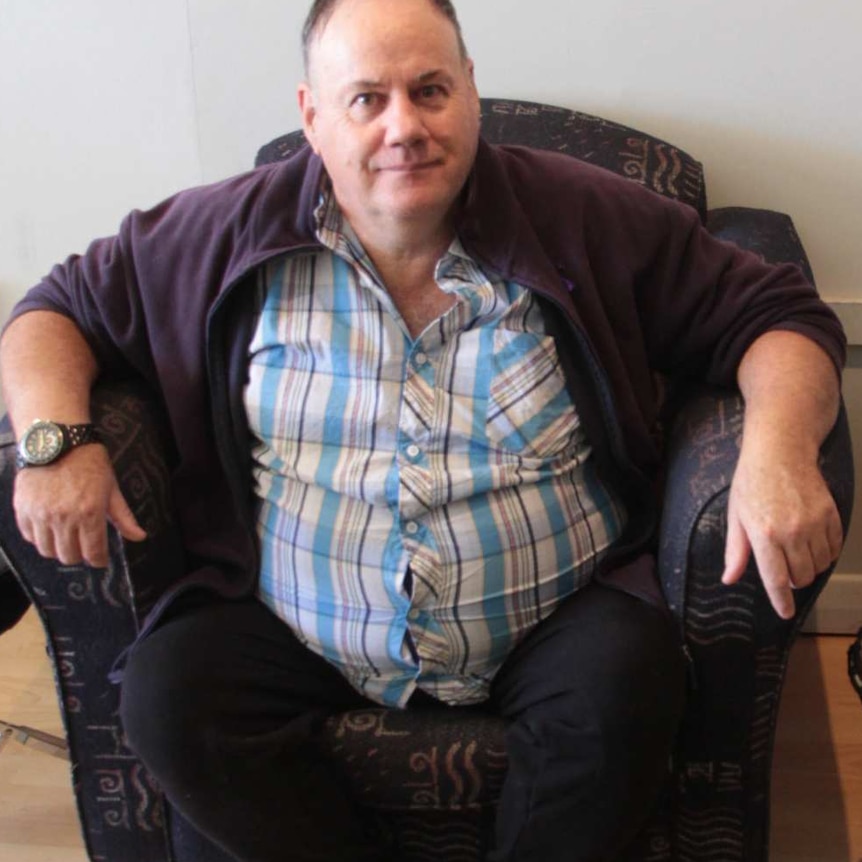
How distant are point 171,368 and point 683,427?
630 millimetres

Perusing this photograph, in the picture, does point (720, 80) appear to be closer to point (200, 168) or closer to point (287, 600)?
point (200, 168)

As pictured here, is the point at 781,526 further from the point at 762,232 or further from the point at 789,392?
the point at 762,232

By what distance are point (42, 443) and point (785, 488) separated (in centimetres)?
79

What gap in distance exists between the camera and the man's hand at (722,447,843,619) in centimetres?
108

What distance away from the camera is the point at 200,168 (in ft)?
6.08

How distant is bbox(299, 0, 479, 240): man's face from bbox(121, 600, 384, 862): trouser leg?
1.78 ft

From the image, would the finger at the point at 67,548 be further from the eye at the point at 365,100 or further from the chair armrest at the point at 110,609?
the eye at the point at 365,100

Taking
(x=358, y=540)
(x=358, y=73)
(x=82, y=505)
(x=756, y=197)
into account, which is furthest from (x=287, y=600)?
(x=756, y=197)

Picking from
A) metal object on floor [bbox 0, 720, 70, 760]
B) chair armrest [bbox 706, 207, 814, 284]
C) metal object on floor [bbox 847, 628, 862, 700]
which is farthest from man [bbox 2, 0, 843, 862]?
metal object on floor [bbox 0, 720, 70, 760]

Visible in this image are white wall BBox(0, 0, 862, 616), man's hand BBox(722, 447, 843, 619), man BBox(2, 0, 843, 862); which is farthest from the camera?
white wall BBox(0, 0, 862, 616)

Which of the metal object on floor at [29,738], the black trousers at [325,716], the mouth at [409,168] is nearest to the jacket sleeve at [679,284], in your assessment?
the mouth at [409,168]

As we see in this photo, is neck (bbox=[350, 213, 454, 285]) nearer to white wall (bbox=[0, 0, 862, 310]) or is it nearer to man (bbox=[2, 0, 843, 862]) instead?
man (bbox=[2, 0, 843, 862])

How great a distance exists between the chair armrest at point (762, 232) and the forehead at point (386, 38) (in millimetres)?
576

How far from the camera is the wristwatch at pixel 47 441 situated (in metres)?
1.19
